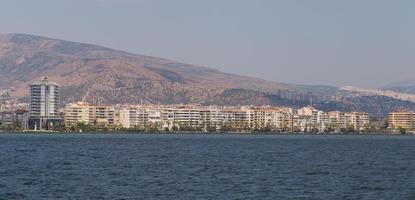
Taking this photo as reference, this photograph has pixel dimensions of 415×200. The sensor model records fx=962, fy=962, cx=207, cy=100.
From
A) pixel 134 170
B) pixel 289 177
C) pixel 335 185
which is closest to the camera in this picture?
pixel 335 185

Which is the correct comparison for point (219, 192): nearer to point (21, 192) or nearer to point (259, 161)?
point (21, 192)

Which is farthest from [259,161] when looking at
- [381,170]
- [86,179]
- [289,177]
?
[86,179]

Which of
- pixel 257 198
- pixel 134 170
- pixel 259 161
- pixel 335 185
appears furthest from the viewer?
pixel 259 161

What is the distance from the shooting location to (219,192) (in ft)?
148

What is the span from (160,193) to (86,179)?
8.84 m

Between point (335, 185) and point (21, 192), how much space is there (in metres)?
15.9

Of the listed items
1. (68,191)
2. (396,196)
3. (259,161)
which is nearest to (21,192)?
(68,191)

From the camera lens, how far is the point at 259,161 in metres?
75.2

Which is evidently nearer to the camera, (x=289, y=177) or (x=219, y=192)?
(x=219, y=192)

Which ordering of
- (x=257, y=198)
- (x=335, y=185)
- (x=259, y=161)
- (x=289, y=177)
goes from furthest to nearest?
1. (x=259, y=161)
2. (x=289, y=177)
3. (x=335, y=185)
4. (x=257, y=198)

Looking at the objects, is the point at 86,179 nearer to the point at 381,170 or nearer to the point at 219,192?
the point at 219,192

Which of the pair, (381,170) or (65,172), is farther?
(381,170)

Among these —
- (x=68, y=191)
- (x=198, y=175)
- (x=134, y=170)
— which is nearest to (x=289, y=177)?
(x=198, y=175)

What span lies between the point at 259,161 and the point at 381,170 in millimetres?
13849
